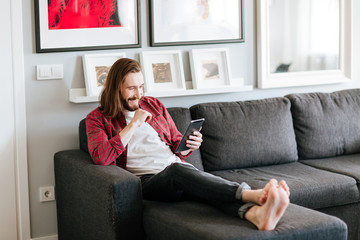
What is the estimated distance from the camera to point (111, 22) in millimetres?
3295

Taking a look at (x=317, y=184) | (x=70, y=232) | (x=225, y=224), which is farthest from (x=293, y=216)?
(x=70, y=232)

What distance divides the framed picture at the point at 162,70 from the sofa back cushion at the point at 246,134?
23 centimetres

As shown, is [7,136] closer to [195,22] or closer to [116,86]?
[116,86]

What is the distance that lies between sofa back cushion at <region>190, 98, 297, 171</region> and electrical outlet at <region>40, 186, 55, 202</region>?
0.90 m

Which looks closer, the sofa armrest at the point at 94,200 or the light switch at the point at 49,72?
the sofa armrest at the point at 94,200

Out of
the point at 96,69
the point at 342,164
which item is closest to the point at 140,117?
the point at 96,69

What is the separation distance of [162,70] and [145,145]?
2.31 feet

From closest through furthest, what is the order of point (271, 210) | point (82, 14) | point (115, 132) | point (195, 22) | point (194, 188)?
1. point (271, 210)
2. point (194, 188)
3. point (115, 132)
4. point (82, 14)
5. point (195, 22)

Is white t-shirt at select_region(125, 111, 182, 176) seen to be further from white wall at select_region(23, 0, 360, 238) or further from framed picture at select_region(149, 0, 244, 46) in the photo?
framed picture at select_region(149, 0, 244, 46)

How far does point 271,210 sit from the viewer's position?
7.26 ft

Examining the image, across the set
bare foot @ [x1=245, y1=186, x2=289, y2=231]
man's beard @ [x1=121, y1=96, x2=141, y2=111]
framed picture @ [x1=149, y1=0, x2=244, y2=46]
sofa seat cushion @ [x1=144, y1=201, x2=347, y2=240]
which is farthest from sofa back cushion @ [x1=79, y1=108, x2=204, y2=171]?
bare foot @ [x1=245, y1=186, x2=289, y2=231]

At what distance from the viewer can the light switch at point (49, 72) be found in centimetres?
315

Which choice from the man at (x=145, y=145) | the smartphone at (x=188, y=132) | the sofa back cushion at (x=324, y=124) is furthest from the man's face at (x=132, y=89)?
the sofa back cushion at (x=324, y=124)

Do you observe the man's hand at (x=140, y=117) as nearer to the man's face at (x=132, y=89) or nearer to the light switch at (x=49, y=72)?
the man's face at (x=132, y=89)
